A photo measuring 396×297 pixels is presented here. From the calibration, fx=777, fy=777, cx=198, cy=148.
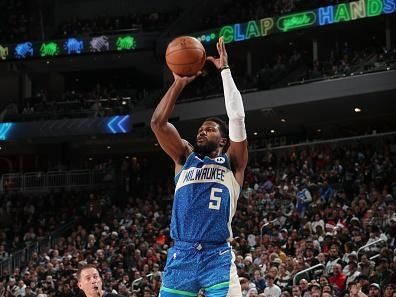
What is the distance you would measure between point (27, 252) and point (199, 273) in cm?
1956

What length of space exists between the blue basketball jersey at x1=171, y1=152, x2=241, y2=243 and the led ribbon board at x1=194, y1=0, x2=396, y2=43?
752 inches

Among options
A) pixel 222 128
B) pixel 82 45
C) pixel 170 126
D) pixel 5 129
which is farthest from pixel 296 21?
pixel 170 126

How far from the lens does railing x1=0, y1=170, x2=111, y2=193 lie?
30375 mm

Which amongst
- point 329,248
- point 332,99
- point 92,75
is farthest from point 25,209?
point 329,248

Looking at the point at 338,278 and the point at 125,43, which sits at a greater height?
the point at 125,43

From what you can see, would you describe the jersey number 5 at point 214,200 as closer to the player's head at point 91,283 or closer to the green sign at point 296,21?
the player's head at point 91,283

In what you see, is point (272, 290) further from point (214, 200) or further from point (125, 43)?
point (125, 43)

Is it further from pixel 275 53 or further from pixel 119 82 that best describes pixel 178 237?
pixel 119 82

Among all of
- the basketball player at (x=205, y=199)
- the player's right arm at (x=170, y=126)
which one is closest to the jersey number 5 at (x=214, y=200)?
the basketball player at (x=205, y=199)

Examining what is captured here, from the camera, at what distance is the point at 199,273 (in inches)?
217

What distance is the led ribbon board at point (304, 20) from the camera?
2376 centimetres

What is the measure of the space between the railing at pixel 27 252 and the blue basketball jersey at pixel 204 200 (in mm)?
18582

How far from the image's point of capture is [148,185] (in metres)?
28.2

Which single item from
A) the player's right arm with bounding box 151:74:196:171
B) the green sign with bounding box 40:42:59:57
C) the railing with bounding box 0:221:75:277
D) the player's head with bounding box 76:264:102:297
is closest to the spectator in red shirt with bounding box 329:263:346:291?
the player's head with bounding box 76:264:102:297
